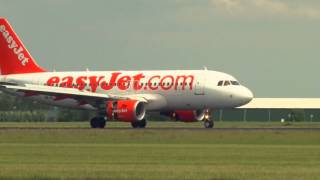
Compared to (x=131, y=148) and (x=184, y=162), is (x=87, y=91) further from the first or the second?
(x=184, y=162)

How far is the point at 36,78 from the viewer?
296ft

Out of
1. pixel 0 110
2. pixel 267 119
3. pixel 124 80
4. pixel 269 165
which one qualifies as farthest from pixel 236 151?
pixel 267 119

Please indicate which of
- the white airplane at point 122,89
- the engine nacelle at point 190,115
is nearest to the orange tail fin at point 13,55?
the white airplane at point 122,89

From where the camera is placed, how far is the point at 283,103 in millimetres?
157625

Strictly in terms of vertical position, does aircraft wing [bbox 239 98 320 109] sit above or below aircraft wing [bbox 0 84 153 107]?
above

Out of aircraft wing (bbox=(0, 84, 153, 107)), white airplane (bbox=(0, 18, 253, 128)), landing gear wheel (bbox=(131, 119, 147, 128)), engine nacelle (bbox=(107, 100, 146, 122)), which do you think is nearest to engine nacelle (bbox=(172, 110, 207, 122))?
white airplane (bbox=(0, 18, 253, 128))

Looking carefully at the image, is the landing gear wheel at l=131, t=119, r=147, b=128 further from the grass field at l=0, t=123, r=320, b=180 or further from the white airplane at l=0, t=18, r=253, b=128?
the grass field at l=0, t=123, r=320, b=180

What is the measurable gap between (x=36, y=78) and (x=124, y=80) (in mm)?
9197

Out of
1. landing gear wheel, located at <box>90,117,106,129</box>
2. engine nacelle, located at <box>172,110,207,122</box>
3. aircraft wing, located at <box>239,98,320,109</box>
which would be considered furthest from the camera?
aircraft wing, located at <box>239,98,320,109</box>

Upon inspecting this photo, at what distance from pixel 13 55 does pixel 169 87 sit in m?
17.2

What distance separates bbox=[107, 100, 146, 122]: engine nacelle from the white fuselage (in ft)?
7.06

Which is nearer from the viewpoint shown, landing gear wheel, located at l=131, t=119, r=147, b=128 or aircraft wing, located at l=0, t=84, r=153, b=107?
aircraft wing, located at l=0, t=84, r=153, b=107

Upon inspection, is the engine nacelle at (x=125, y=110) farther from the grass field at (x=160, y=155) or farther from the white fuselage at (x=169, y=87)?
the grass field at (x=160, y=155)

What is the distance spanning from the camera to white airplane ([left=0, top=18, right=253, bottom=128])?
265 ft
